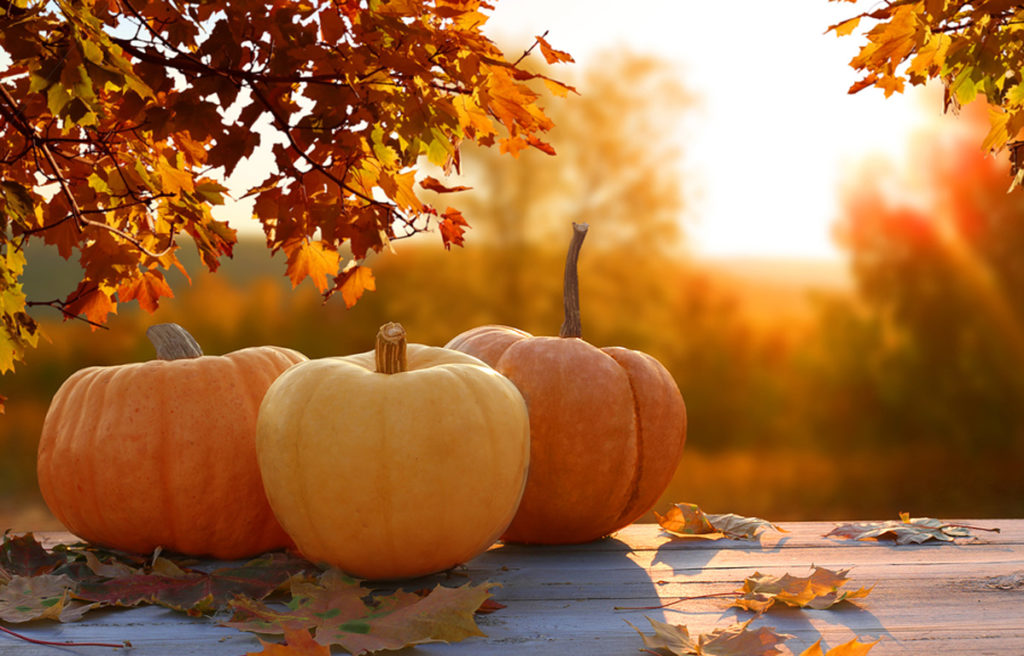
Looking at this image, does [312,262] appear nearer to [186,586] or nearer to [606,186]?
[186,586]

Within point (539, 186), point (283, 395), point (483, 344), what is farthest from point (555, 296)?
point (283, 395)

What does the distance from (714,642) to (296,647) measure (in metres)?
0.76

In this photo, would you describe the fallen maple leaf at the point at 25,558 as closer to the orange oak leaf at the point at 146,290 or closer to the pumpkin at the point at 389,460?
A: the pumpkin at the point at 389,460

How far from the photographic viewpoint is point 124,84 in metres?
1.67

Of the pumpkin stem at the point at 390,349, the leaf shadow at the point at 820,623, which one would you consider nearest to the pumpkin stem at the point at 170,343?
the pumpkin stem at the point at 390,349

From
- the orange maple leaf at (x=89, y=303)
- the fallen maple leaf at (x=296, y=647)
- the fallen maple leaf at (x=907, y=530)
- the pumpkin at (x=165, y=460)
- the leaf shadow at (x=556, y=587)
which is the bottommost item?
the fallen maple leaf at (x=907, y=530)

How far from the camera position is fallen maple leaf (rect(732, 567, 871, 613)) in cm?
185

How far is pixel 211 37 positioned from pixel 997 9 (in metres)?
1.89

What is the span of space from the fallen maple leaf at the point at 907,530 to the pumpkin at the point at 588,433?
0.64 meters

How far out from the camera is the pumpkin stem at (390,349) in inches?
78.2

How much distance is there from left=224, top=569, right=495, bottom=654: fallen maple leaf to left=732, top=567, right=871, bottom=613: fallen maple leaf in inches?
24.2

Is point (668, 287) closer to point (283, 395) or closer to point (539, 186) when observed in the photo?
point (539, 186)

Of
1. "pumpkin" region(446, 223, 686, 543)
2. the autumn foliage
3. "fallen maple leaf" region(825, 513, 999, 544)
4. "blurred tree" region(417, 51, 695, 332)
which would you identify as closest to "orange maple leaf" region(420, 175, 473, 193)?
the autumn foliage

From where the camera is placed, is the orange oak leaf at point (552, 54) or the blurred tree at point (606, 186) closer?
the orange oak leaf at point (552, 54)
